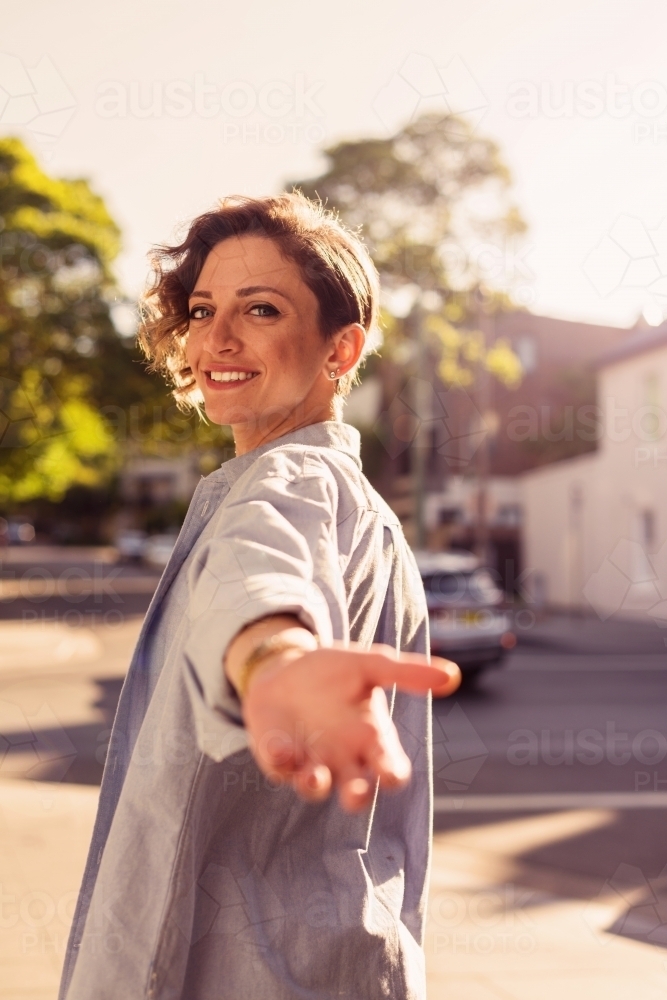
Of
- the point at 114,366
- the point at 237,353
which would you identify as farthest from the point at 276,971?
the point at 114,366

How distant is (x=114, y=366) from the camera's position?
772 inches

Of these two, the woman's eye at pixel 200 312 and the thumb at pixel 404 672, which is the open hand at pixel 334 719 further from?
the woman's eye at pixel 200 312

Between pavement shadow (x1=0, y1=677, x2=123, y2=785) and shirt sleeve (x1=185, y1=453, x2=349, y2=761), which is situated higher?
shirt sleeve (x1=185, y1=453, x2=349, y2=761)

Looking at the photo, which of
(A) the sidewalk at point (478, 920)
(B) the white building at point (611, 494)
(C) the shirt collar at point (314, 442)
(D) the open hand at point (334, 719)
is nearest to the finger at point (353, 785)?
(D) the open hand at point (334, 719)

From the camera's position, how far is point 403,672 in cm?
74

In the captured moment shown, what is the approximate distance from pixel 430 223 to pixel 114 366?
7.63 metres

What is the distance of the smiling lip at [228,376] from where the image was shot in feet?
4.53

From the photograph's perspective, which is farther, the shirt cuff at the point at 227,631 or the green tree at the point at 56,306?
the green tree at the point at 56,306

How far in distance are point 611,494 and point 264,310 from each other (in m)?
21.6

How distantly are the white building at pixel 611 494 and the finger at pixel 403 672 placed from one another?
16.6m

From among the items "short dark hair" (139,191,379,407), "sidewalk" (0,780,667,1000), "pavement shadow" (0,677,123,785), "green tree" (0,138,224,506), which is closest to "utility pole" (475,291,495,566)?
"green tree" (0,138,224,506)

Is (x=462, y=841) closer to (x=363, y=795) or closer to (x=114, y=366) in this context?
(x=363, y=795)

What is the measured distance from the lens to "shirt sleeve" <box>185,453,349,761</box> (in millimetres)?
869

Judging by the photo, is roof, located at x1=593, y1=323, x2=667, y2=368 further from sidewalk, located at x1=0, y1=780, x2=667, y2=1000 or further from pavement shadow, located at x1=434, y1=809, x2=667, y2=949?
sidewalk, located at x1=0, y1=780, x2=667, y2=1000
